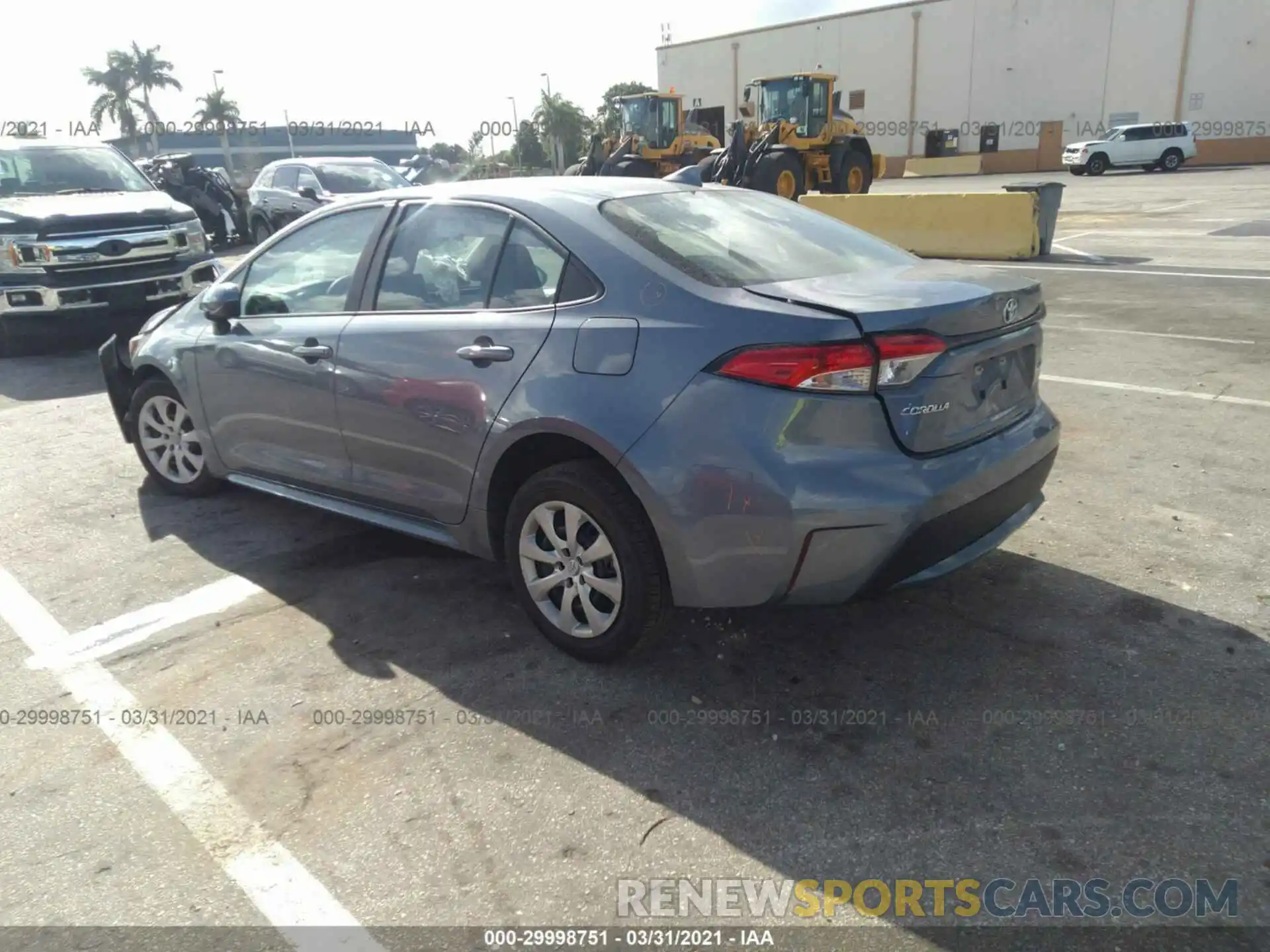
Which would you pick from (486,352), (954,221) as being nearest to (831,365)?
(486,352)

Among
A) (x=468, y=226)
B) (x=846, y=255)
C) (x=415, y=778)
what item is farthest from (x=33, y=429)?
(x=846, y=255)

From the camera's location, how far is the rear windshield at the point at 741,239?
3141mm

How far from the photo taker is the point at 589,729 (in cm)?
300

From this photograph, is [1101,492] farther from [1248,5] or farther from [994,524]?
[1248,5]

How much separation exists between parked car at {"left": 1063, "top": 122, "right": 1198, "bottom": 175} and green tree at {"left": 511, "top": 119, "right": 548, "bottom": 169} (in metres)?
50.6

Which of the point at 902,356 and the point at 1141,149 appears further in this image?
the point at 1141,149

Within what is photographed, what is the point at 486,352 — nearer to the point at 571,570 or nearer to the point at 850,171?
the point at 571,570

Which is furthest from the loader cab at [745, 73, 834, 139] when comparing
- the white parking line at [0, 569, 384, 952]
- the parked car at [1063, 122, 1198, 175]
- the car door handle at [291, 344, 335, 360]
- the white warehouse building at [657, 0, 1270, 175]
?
the white warehouse building at [657, 0, 1270, 175]

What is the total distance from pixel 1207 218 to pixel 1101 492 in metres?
16.9

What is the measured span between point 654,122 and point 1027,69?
1330 inches

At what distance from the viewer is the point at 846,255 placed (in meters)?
3.54

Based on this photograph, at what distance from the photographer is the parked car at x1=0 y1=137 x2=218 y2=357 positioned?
8.53 m

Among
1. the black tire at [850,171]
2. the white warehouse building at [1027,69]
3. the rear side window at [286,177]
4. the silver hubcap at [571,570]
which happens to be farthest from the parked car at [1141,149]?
the silver hubcap at [571,570]

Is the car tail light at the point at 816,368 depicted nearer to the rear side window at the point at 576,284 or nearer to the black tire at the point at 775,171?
the rear side window at the point at 576,284
